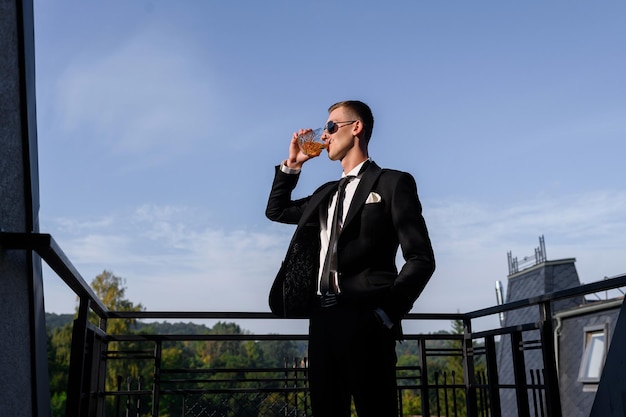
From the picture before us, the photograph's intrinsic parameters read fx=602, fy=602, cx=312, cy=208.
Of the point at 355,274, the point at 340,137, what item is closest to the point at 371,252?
the point at 355,274

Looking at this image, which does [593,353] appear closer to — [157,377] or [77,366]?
[157,377]

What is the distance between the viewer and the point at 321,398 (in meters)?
2.13

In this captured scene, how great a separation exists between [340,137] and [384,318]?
0.80 m

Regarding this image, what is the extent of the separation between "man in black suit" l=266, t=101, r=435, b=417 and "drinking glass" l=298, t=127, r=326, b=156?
0.07 m

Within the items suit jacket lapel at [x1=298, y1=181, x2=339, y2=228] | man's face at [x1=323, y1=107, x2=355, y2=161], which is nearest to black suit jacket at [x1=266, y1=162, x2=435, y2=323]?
suit jacket lapel at [x1=298, y1=181, x2=339, y2=228]

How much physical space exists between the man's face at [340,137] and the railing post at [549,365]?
50.7 inches

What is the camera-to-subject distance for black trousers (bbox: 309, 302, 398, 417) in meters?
2.04

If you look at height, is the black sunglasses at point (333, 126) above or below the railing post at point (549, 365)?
above

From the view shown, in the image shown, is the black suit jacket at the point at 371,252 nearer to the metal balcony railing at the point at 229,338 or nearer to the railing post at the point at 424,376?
the metal balcony railing at the point at 229,338

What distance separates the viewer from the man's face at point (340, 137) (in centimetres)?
245

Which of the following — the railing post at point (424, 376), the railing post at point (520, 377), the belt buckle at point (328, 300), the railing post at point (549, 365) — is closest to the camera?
the belt buckle at point (328, 300)

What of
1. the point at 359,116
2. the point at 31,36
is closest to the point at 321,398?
the point at 359,116

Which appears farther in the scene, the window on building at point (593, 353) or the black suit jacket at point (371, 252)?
the window on building at point (593, 353)

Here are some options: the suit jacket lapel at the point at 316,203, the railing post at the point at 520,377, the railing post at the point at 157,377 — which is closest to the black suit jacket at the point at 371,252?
the suit jacket lapel at the point at 316,203
